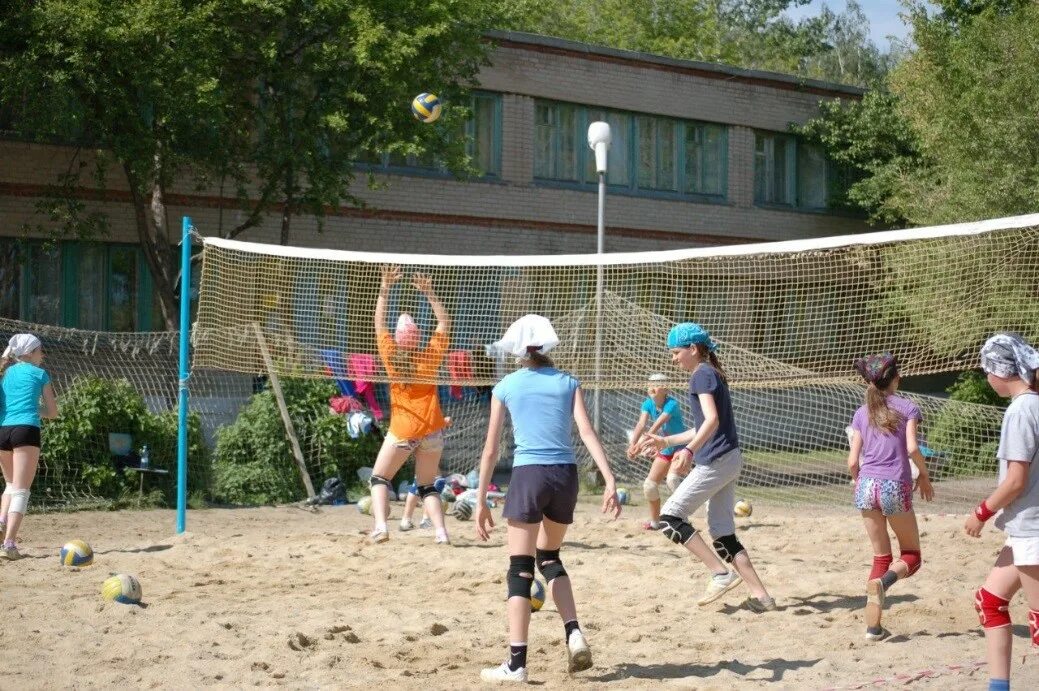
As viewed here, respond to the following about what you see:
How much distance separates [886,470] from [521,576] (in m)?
2.47

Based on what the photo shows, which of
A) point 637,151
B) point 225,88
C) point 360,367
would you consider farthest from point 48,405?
point 637,151

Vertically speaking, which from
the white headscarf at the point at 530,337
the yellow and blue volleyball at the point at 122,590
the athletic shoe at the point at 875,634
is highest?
the white headscarf at the point at 530,337

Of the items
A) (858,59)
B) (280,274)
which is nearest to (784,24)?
(858,59)

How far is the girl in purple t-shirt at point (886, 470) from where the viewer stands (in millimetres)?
7480

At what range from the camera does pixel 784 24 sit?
58.3 m

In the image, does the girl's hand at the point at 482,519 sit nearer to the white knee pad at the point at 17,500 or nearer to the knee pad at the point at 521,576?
the knee pad at the point at 521,576

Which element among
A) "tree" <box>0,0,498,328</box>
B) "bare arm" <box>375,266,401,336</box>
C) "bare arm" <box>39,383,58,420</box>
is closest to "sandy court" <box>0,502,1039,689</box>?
"bare arm" <box>39,383,58,420</box>

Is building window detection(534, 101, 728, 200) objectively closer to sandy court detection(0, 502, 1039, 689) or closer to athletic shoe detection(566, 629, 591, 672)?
sandy court detection(0, 502, 1039, 689)

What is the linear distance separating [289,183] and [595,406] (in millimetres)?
5904

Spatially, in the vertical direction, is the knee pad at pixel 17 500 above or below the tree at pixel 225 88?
below

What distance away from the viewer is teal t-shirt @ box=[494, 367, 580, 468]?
21.5 ft

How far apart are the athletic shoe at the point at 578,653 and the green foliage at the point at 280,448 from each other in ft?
27.2

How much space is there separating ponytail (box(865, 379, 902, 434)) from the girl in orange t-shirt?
12.2ft

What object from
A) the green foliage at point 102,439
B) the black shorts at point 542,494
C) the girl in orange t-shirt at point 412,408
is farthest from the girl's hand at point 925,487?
the green foliage at point 102,439
